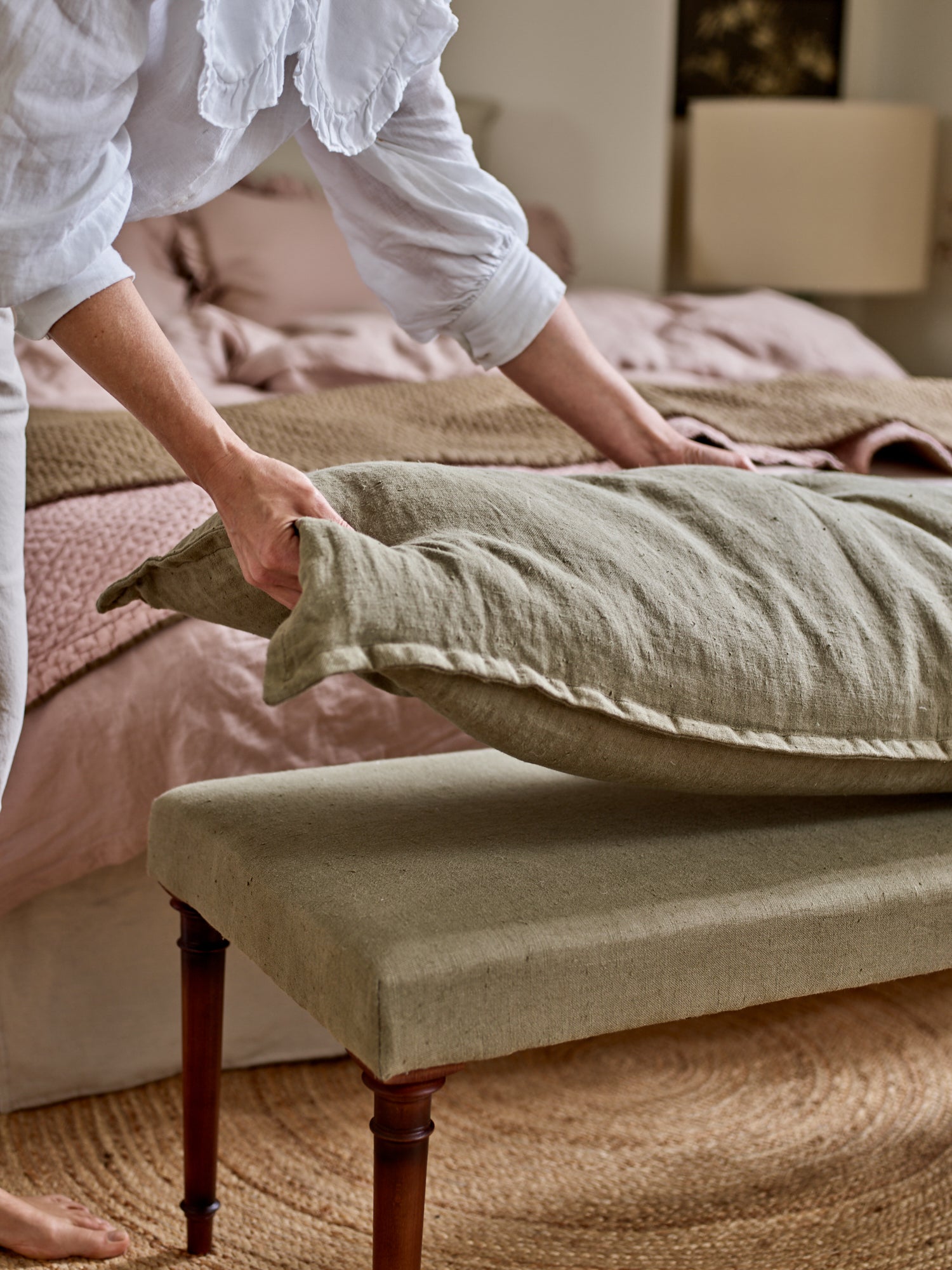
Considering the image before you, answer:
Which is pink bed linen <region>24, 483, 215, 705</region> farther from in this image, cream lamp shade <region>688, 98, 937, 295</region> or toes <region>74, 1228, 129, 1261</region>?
Answer: cream lamp shade <region>688, 98, 937, 295</region>

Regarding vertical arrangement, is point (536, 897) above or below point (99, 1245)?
above

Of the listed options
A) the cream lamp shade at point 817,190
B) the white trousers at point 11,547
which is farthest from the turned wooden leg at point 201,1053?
the cream lamp shade at point 817,190

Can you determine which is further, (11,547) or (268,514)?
(11,547)

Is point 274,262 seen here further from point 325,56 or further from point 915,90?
point 915,90

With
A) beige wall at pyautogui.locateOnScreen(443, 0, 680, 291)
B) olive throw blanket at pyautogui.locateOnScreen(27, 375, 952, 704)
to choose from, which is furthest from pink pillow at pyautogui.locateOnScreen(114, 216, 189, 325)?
beige wall at pyautogui.locateOnScreen(443, 0, 680, 291)

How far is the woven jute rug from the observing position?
3.48 feet

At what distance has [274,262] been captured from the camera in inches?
101

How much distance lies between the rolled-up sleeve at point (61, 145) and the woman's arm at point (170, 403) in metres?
0.02

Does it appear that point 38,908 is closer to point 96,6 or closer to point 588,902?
point 588,902

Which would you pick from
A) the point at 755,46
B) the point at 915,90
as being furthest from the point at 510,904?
the point at 915,90

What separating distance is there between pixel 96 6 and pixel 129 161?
0.14 meters

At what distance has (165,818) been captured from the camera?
0.92m

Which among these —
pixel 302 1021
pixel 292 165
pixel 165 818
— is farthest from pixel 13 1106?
pixel 292 165

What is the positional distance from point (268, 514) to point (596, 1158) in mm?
741
